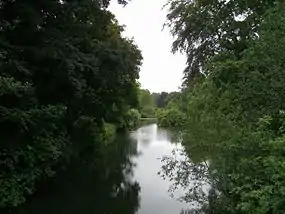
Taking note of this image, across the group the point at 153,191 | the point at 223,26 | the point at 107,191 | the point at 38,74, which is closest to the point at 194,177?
the point at 223,26

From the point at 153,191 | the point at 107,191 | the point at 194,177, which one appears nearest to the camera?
the point at 194,177

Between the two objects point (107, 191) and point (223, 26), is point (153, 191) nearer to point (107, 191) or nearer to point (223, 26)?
point (107, 191)

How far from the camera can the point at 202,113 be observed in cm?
1289

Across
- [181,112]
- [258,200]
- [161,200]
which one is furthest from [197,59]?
[258,200]

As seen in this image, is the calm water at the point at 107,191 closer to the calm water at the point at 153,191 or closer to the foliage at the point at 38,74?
the calm water at the point at 153,191

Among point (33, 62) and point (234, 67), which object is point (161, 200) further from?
point (234, 67)

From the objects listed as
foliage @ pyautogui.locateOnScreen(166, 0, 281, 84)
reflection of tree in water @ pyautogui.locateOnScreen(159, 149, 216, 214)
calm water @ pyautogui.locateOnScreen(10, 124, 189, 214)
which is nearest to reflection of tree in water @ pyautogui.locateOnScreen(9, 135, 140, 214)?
calm water @ pyautogui.locateOnScreen(10, 124, 189, 214)

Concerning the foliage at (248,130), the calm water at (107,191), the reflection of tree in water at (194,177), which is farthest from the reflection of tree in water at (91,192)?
the foliage at (248,130)

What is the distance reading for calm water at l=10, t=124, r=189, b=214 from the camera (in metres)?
15.0

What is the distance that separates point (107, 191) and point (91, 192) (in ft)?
2.15

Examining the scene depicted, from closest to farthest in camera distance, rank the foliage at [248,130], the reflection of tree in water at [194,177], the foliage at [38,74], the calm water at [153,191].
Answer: the foliage at [248,130], the reflection of tree in water at [194,177], the foliage at [38,74], the calm water at [153,191]

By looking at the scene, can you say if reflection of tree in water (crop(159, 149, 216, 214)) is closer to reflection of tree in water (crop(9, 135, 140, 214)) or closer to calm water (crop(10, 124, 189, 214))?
calm water (crop(10, 124, 189, 214))

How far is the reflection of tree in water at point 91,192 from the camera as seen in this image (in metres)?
14.9

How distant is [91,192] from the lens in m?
17.9
